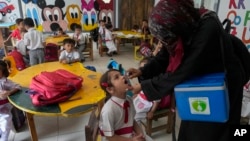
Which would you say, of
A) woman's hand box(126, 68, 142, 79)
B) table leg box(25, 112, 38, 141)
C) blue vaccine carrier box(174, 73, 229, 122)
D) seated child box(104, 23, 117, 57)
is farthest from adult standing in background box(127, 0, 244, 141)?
seated child box(104, 23, 117, 57)

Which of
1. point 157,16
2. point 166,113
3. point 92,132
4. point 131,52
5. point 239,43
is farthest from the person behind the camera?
point 131,52

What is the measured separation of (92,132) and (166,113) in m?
1.21

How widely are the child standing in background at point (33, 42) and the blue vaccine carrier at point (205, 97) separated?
322 centimetres

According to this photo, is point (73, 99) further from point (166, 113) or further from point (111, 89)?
point (166, 113)

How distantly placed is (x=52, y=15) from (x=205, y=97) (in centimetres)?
615

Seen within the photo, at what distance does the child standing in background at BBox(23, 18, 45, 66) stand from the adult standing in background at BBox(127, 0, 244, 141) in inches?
119

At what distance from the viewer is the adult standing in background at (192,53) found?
853 mm

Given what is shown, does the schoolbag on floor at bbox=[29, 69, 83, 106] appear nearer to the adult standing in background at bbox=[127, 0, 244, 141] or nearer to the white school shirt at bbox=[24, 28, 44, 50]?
the adult standing in background at bbox=[127, 0, 244, 141]

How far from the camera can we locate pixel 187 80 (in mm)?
945

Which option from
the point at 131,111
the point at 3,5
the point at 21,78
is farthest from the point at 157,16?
the point at 3,5

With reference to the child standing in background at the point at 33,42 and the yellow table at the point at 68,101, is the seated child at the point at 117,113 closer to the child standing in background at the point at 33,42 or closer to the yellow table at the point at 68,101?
the yellow table at the point at 68,101

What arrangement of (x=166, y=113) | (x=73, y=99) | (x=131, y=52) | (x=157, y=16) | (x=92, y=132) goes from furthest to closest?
1. (x=131, y=52)
2. (x=166, y=113)
3. (x=73, y=99)
4. (x=92, y=132)
5. (x=157, y=16)

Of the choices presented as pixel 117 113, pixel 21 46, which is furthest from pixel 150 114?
pixel 21 46

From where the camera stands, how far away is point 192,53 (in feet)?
2.95
